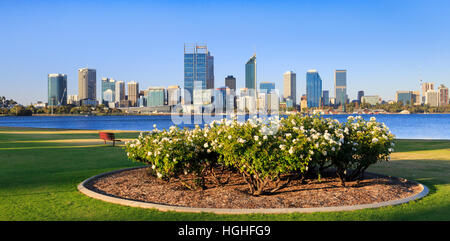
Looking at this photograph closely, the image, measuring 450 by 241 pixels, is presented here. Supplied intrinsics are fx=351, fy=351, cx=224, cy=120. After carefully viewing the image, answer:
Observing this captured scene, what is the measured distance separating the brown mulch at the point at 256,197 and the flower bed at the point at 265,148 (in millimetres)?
342

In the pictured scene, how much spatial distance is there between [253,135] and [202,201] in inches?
74.3

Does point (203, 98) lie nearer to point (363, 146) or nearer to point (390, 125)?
point (390, 125)

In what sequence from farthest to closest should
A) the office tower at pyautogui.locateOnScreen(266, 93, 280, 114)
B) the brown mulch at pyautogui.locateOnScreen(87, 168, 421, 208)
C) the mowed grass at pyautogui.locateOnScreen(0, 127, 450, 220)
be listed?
the office tower at pyautogui.locateOnScreen(266, 93, 280, 114) → the brown mulch at pyautogui.locateOnScreen(87, 168, 421, 208) → the mowed grass at pyautogui.locateOnScreen(0, 127, 450, 220)

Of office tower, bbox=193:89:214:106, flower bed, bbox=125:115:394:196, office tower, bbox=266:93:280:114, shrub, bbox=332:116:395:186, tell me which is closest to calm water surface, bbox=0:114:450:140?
office tower, bbox=266:93:280:114

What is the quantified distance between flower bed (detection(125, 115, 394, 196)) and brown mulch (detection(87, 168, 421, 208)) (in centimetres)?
34

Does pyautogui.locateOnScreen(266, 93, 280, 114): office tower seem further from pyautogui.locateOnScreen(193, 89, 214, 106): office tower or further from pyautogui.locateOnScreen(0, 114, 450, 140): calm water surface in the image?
pyautogui.locateOnScreen(193, 89, 214, 106): office tower

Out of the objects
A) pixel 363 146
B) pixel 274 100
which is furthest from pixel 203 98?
pixel 363 146

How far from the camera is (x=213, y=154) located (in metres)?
9.48

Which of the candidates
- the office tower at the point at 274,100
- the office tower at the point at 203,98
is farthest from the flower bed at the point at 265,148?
the office tower at the point at 203,98

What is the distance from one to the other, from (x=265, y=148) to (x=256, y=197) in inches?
48.2

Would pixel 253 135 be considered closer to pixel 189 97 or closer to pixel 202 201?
pixel 202 201

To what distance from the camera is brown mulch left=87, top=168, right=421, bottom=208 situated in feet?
25.2
